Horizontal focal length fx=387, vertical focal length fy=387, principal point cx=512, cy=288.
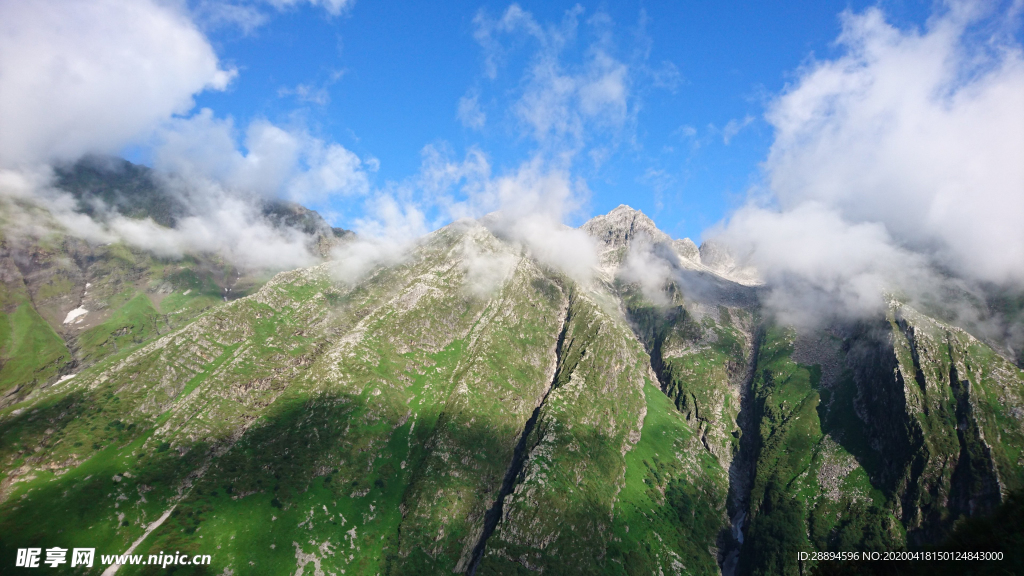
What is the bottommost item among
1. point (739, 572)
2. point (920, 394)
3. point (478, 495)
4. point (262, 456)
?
point (739, 572)

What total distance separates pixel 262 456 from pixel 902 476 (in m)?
288

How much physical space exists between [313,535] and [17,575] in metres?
78.1

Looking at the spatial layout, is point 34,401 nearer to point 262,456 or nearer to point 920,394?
point 262,456

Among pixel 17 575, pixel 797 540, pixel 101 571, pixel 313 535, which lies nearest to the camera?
pixel 17 575

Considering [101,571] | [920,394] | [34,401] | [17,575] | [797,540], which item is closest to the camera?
[17,575]

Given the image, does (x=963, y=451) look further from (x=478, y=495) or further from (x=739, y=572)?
(x=478, y=495)

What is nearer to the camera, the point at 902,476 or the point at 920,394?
the point at 902,476

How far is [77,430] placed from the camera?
169000 millimetres

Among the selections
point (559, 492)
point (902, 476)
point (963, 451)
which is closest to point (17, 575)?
point (559, 492)

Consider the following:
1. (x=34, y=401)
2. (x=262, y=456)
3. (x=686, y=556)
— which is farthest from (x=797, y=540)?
(x=34, y=401)

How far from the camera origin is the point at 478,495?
18550 cm

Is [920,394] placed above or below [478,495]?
above

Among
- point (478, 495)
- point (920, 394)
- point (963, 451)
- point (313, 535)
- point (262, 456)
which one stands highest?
point (920, 394)

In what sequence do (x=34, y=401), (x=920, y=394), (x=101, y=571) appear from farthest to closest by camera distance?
(x=920, y=394)
(x=34, y=401)
(x=101, y=571)
